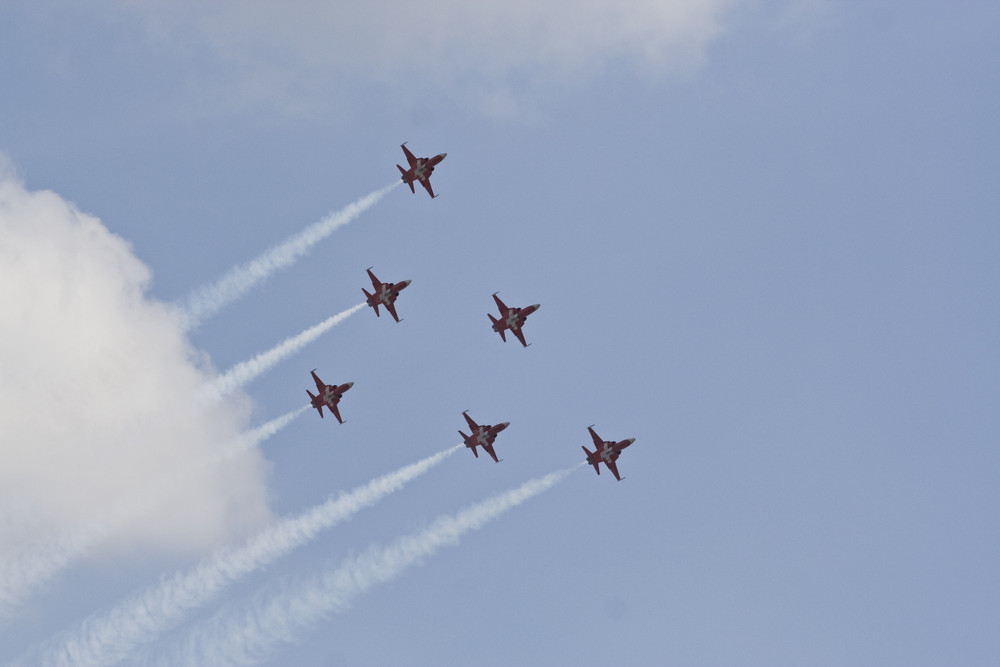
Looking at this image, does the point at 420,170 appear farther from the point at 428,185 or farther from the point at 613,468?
the point at 613,468

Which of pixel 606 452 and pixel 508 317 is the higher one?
pixel 508 317

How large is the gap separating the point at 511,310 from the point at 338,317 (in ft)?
70.3

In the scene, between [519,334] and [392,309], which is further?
[519,334]

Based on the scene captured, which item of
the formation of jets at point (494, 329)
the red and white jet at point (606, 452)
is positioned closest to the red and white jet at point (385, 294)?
the formation of jets at point (494, 329)

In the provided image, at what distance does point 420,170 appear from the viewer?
5458 inches

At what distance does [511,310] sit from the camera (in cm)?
14538

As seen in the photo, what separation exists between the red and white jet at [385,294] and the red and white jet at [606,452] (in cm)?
2829

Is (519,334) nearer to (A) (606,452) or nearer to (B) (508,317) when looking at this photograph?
(B) (508,317)

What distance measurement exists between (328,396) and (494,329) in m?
21.8

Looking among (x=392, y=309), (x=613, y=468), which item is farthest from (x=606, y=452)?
(x=392, y=309)

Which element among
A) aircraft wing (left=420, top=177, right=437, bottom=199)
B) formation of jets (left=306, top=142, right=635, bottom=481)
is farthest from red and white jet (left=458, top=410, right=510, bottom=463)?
aircraft wing (left=420, top=177, right=437, bottom=199)

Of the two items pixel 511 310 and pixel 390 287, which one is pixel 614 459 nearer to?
pixel 511 310

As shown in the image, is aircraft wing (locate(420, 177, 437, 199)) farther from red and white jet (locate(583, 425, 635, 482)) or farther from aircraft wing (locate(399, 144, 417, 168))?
red and white jet (locate(583, 425, 635, 482))

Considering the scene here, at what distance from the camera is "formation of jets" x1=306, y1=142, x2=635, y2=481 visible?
456 feet
